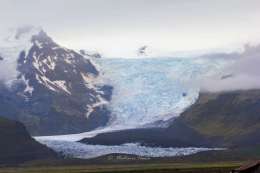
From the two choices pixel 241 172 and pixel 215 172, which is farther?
pixel 215 172

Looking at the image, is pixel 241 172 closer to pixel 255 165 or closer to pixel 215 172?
pixel 255 165

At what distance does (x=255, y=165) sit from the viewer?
417ft

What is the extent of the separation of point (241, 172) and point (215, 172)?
228 feet

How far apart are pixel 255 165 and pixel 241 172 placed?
262 centimetres

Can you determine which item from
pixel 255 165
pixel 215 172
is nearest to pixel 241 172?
pixel 255 165

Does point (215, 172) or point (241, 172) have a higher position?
point (215, 172)

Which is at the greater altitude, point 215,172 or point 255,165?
point 215,172

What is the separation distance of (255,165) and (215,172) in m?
71.3

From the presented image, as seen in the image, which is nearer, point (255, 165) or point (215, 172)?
point (255, 165)

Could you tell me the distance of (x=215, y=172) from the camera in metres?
198

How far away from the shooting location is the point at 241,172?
422 feet
